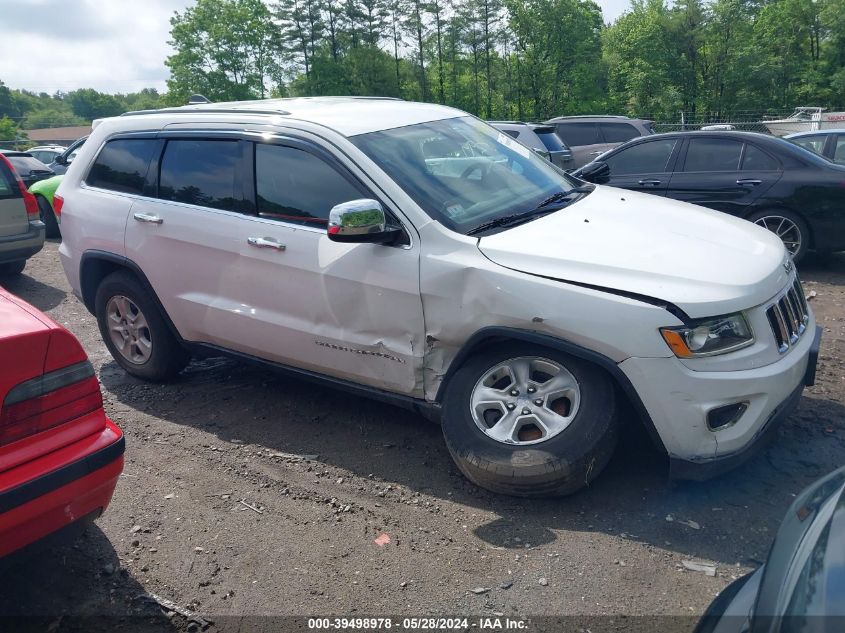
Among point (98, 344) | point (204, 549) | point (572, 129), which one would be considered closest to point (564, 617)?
point (204, 549)

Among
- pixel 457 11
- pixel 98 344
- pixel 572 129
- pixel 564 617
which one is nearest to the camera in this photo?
pixel 564 617

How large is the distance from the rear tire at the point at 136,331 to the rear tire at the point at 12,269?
4.82 m

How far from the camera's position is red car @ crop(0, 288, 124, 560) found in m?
2.56

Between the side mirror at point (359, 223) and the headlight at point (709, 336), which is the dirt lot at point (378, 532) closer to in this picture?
the headlight at point (709, 336)

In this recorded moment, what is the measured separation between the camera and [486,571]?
3.05 metres

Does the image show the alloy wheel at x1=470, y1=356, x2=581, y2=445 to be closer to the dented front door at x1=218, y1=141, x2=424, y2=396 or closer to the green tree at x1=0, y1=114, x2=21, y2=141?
the dented front door at x1=218, y1=141, x2=424, y2=396

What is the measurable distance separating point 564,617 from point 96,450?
74.4 inches

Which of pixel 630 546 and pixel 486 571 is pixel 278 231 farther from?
pixel 630 546

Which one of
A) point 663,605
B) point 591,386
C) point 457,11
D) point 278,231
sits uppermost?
point 457,11

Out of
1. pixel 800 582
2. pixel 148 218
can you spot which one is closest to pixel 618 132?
pixel 148 218

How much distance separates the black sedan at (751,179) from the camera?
25.1ft

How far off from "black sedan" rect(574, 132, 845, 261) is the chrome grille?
3.60 meters

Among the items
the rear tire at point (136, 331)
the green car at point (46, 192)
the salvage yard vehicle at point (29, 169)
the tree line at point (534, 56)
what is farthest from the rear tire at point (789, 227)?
the tree line at point (534, 56)

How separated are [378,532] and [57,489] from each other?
140 cm
